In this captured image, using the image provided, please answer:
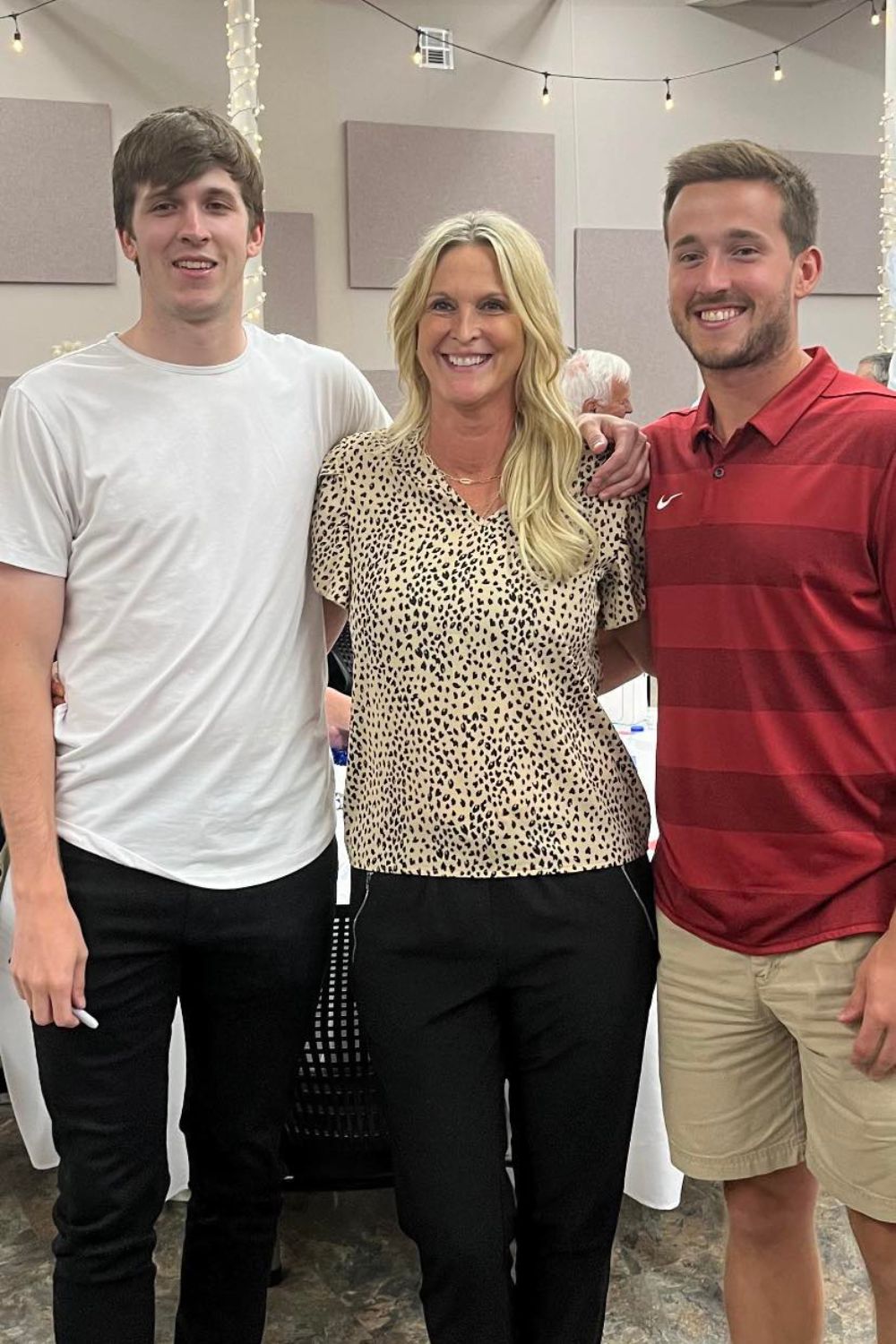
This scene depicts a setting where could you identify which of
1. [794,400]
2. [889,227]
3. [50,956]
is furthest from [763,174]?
[889,227]

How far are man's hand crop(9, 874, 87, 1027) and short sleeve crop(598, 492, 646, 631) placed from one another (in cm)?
78

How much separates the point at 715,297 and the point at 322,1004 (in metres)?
1.21

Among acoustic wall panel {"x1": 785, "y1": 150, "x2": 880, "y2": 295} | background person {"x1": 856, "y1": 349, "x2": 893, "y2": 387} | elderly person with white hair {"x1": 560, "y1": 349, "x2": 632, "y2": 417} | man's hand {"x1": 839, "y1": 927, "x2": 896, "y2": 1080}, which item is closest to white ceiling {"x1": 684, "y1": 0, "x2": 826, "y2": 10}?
acoustic wall panel {"x1": 785, "y1": 150, "x2": 880, "y2": 295}

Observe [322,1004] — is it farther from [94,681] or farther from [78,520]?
[78,520]

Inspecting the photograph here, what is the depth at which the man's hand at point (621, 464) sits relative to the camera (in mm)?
1598

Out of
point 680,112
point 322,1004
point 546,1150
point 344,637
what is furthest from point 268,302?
point 546,1150

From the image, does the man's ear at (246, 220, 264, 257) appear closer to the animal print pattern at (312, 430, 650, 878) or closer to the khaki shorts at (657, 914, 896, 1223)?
the animal print pattern at (312, 430, 650, 878)

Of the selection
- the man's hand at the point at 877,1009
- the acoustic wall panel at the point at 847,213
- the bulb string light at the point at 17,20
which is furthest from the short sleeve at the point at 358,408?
the acoustic wall panel at the point at 847,213

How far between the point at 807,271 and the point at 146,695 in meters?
1.00

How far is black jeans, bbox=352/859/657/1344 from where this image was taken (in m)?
1.49

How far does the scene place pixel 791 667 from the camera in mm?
1443

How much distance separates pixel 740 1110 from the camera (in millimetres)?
1581

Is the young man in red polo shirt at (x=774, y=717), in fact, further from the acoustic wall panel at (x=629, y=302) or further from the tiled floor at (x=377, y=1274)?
the acoustic wall panel at (x=629, y=302)

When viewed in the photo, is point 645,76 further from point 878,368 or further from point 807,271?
point 807,271
